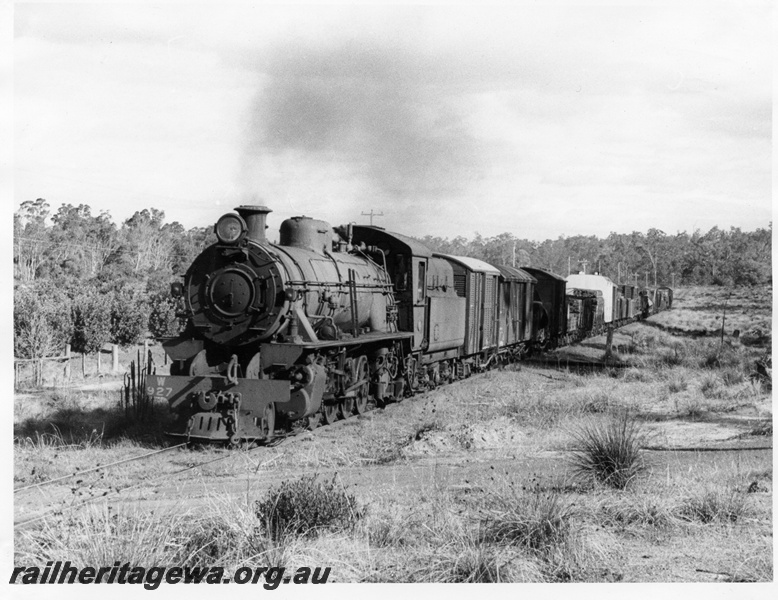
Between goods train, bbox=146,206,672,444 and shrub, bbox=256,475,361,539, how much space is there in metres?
3.78

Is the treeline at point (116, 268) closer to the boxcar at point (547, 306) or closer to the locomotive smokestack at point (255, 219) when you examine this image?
the boxcar at point (547, 306)

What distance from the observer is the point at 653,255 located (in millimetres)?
89938

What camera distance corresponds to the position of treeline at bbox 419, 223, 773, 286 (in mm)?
46528

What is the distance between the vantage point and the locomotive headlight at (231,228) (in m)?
11.8

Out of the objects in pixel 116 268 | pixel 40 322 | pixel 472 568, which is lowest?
Result: pixel 472 568

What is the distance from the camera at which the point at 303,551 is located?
6.64 m

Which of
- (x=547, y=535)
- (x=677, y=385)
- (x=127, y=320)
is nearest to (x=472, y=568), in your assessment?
(x=547, y=535)

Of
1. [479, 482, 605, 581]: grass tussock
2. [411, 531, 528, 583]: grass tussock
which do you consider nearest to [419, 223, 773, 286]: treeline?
[479, 482, 605, 581]: grass tussock

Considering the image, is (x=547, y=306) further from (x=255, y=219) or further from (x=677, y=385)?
(x=255, y=219)

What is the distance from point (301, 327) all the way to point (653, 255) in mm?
85538

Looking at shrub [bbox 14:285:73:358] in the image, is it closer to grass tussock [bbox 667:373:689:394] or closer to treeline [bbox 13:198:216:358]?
treeline [bbox 13:198:216:358]

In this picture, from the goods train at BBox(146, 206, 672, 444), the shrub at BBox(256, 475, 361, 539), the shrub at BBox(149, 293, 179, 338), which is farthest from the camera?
the shrub at BBox(149, 293, 179, 338)
